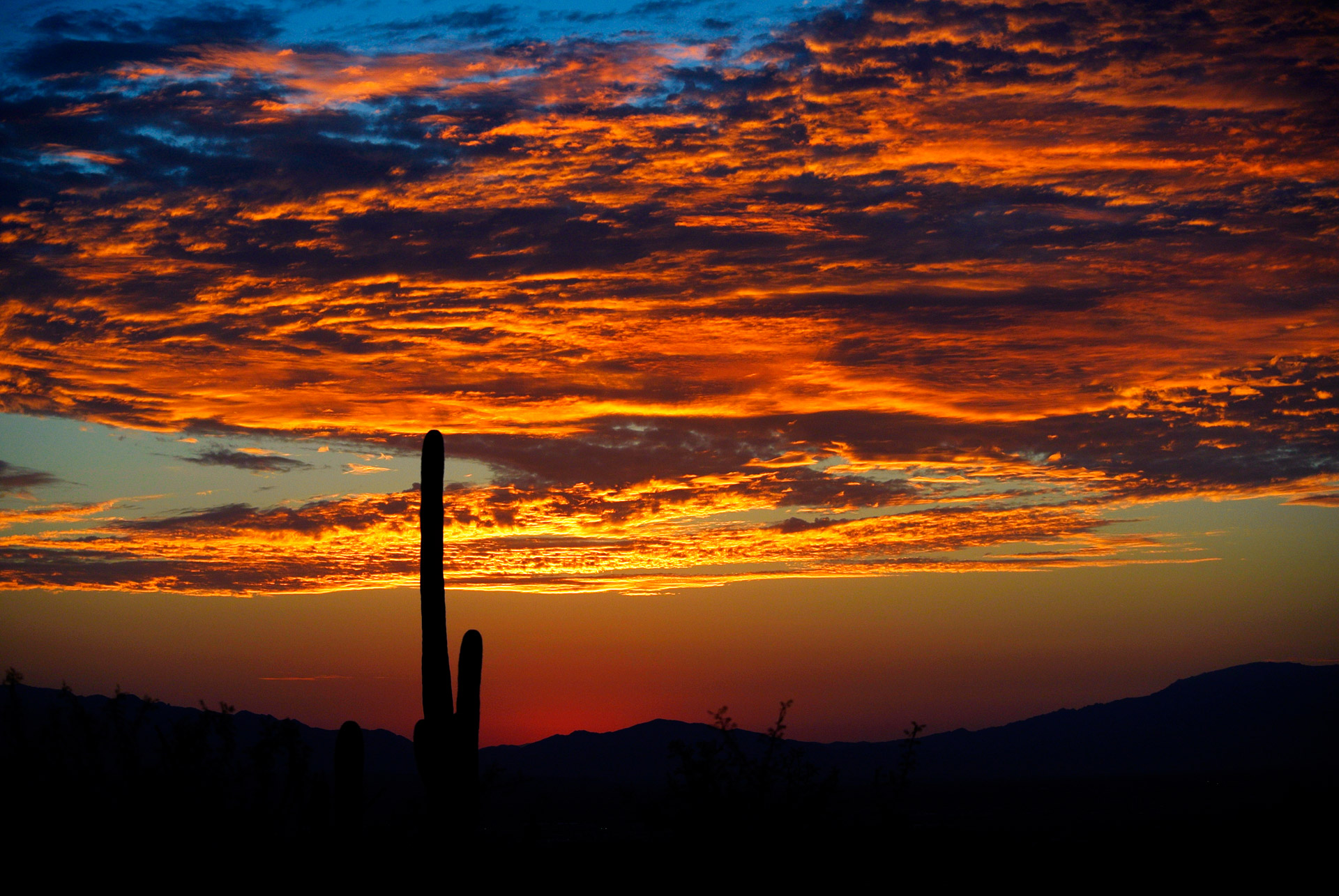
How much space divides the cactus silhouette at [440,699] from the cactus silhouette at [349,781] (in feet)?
3.38

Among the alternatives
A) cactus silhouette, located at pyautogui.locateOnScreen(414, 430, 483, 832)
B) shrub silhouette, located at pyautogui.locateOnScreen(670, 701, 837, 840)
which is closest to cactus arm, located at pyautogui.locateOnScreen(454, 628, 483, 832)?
cactus silhouette, located at pyautogui.locateOnScreen(414, 430, 483, 832)

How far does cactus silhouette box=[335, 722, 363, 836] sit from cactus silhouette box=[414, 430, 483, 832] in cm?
103

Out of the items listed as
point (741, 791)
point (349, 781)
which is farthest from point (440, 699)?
Result: point (741, 791)

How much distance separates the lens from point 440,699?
1180cm

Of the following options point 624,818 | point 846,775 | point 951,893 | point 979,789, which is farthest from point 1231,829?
point 846,775

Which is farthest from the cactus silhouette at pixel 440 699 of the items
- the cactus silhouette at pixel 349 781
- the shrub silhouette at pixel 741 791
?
the shrub silhouette at pixel 741 791

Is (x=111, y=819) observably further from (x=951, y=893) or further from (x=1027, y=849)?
(x=1027, y=849)

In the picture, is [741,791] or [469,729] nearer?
[469,729]

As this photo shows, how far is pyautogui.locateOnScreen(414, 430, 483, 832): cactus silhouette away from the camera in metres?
11.4

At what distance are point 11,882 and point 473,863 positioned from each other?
6067 millimetres

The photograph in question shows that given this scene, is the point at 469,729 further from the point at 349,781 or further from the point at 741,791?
the point at 741,791

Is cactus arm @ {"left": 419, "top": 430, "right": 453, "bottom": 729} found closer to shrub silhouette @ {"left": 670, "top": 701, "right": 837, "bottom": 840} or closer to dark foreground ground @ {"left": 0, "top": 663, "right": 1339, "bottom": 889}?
dark foreground ground @ {"left": 0, "top": 663, "right": 1339, "bottom": 889}

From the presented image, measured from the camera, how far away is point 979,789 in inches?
4331

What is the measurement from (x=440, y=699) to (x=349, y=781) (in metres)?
1.71
